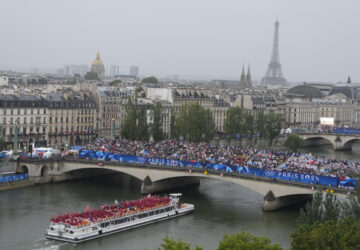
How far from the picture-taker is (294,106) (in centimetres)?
12962

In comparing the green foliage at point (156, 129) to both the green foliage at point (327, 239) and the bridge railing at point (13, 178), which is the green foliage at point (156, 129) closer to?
the bridge railing at point (13, 178)

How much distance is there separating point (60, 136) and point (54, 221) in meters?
41.9

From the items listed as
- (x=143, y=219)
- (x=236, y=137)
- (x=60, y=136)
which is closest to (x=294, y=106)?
(x=236, y=137)

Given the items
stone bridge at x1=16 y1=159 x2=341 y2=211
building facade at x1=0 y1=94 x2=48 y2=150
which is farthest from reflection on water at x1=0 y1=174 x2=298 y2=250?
building facade at x1=0 y1=94 x2=48 y2=150

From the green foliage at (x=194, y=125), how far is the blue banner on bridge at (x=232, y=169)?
21.4 m

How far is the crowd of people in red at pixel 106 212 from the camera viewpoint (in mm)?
44219

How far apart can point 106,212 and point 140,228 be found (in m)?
2.66

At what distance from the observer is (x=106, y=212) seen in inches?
1837

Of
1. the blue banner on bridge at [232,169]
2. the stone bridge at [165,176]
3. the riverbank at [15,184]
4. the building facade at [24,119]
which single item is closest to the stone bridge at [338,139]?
the building facade at [24,119]

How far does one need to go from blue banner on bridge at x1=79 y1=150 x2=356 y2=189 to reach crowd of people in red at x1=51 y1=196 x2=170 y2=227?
6.37 metres

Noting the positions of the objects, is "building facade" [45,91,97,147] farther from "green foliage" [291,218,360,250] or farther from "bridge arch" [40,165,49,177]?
"green foliage" [291,218,360,250]

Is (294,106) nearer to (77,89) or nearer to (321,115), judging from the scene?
Result: (321,115)

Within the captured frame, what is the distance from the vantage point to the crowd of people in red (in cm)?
4422

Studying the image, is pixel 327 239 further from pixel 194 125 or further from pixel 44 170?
pixel 194 125
